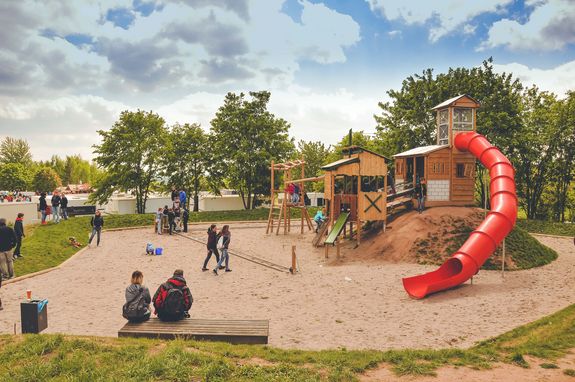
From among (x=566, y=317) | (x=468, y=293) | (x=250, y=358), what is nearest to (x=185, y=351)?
(x=250, y=358)

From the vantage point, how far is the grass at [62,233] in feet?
65.4

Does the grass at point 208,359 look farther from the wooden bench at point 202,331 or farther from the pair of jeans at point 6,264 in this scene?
the pair of jeans at point 6,264

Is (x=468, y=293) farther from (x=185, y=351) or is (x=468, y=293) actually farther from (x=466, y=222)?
(x=185, y=351)

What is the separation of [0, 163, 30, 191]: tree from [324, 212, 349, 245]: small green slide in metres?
81.2

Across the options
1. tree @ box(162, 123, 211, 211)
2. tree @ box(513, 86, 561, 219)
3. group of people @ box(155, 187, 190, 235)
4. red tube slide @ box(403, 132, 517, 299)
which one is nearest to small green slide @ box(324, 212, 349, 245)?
red tube slide @ box(403, 132, 517, 299)

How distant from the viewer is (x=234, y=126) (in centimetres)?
4322

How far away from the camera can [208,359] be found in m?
7.72

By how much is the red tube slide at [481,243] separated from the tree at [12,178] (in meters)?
89.4

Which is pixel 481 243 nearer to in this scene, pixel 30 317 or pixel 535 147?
pixel 30 317

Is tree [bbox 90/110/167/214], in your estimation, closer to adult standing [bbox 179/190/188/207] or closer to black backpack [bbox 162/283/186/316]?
adult standing [bbox 179/190/188/207]

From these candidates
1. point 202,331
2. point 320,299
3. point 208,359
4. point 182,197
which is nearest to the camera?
point 208,359

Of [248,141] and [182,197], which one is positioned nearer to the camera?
[182,197]

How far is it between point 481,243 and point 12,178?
90.9 m

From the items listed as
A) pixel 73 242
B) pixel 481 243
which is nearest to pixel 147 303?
pixel 481 243
